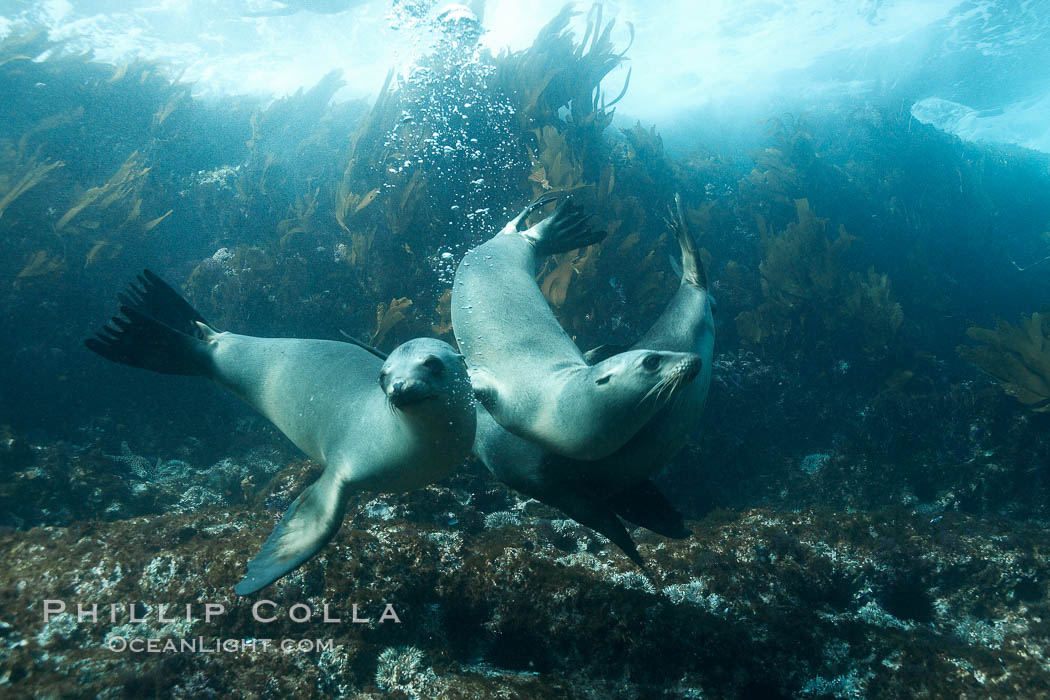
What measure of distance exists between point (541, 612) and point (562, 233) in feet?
9.25

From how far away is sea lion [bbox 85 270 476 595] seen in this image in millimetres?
2006

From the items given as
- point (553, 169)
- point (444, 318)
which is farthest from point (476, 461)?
point (553, 169)

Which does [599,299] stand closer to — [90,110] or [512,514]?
[512,514]

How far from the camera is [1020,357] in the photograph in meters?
5.14

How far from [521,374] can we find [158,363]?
3078 millimetres

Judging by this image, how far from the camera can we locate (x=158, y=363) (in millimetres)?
3605

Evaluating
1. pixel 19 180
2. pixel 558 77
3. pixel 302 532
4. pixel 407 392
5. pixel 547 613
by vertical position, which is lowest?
pixel 547 613

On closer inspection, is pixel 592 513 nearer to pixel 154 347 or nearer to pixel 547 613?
pixel 547 613

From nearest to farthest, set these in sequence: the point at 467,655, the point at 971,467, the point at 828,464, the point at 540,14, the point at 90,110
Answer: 1. the point at 467,655
2. the point at 971,467
3. the point at 828,464
4. the point at 90,110
5. the point at 540,14

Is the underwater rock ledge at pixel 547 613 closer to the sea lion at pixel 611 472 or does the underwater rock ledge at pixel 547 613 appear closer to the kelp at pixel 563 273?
the sea lion at pixel 611 472

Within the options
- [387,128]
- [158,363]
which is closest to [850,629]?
[158,363]

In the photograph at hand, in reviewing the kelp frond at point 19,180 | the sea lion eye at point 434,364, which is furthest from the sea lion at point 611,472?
the kelp frond at point 19,180

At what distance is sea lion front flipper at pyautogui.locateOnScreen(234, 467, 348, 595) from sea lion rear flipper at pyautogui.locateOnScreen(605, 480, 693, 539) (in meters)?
1.55

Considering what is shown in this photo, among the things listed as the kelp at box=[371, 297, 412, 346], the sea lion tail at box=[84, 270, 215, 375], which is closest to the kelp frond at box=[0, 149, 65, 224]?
the sea lion tail at box=[84, 270, 215, 375]
